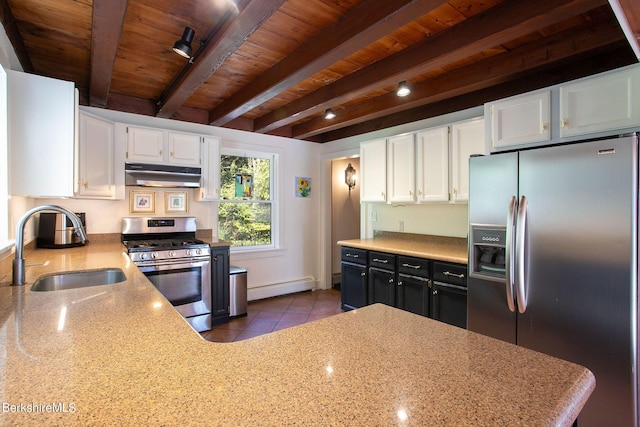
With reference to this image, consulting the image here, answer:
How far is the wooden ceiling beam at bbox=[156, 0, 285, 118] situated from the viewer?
5.57 feet

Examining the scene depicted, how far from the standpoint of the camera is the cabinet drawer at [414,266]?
2871 mm

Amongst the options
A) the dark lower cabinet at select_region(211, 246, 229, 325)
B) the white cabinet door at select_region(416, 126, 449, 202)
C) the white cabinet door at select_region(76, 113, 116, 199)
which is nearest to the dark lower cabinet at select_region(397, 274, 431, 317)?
the white cabinet door at select_region(416, 126, 449, 202)

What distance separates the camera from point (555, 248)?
1.91 m

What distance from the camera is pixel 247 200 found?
4449mm

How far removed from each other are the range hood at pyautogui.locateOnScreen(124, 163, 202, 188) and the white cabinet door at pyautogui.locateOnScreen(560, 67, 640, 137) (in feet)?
11.1

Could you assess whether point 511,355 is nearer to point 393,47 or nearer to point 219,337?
point 393,47

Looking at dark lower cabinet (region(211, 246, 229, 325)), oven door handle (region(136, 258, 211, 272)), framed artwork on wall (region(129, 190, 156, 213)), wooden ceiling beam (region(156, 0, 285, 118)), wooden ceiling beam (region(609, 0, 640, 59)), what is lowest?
dark lower cabinet (region(211, 246, 229, 325))

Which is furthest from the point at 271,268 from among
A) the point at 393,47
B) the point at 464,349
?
the point at 464,349

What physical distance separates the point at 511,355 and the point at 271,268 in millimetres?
3966

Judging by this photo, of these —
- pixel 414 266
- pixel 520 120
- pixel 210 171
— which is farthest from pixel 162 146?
pixel 520 120

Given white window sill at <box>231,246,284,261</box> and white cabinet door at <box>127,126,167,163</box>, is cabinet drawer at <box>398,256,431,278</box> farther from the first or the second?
white cabinet door at <box>127,126,167,163</box>

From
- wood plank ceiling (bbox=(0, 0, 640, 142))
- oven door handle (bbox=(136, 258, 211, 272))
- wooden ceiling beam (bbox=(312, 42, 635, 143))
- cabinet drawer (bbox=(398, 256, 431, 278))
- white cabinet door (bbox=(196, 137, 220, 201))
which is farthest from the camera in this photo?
white cabinet door (bbox=(196, 137, 220, 201))

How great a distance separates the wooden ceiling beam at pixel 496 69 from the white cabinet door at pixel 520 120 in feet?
0.80

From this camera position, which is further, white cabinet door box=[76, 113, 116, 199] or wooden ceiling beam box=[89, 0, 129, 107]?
white cabinet door box=[76, 113, 116, 199]
